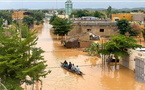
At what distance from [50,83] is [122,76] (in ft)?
17.1

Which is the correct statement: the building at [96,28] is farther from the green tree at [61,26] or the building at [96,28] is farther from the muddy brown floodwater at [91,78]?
the muddy brown floodwater at [91,78]

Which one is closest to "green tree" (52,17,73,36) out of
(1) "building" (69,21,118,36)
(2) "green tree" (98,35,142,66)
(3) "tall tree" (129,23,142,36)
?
(1) "building" (69,21,118,36)

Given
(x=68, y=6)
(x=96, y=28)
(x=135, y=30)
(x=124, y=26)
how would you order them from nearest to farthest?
(x=135, y=30) < (x=124, y=26) < (x=96, y=28) < (x=68, y=6)

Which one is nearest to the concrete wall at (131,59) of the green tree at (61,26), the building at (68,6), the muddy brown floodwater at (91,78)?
the muddy brown floodwater at (91,78)

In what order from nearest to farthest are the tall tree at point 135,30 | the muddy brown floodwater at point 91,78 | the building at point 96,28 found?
1. the muddy brown floodwater at point 91,78
2. the tall tree at point 135,30
3. the building at point 96,28

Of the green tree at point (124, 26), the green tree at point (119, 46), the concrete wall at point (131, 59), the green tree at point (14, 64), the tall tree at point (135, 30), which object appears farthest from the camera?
the green tree at point (124, 26)

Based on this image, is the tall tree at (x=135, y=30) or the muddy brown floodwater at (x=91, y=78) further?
the tall tree at (x=135, y=30)

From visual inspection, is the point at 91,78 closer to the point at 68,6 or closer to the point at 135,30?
the point at 135,30

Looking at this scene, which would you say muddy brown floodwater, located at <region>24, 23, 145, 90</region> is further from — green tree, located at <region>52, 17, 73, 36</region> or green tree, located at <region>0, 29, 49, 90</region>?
green tree, located at <region>52, 17, 73, 36</region>

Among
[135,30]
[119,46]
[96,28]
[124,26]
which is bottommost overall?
[119,46]

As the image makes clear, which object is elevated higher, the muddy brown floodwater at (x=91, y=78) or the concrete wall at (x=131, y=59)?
the concrete wall at (x=131, y=59)

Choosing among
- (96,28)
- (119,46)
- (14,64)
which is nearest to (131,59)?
(119,46)

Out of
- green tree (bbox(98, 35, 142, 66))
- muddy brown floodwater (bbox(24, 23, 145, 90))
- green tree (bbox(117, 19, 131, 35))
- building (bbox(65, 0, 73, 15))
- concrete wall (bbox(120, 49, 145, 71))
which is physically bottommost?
muddy brown floodwater (bbox(24, 23, 145, 90))

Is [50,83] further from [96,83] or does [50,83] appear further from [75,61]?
[75,61]
